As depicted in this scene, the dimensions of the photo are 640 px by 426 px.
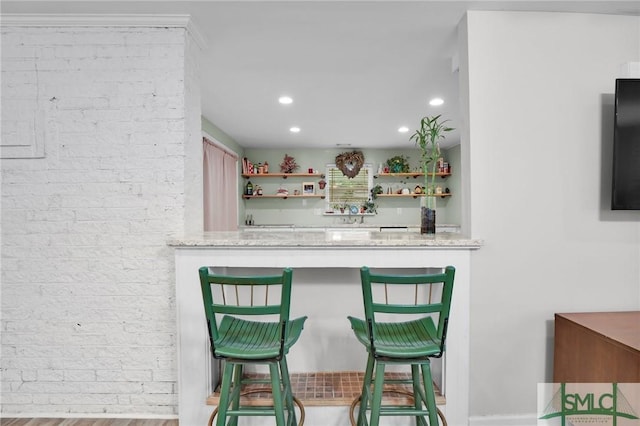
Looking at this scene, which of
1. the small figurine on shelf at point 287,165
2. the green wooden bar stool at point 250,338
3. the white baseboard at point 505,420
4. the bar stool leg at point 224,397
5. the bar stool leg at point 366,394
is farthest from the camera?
the small figurine on shelf at point 287,165

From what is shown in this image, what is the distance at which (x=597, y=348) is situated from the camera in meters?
1.71

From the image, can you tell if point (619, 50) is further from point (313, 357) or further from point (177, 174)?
point (177, 174)

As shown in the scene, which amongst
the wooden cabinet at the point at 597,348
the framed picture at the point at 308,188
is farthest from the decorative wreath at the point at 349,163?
the wooden cabinet at the point at 597,348

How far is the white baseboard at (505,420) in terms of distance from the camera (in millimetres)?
2020

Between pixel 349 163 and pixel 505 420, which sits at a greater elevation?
pixel 349 163

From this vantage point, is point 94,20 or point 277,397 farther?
point 94,20

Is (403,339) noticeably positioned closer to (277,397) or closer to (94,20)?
(277,397)

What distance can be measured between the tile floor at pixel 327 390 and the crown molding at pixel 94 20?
2.16m

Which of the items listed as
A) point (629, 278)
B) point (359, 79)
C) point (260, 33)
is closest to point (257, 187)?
point (359, 79)

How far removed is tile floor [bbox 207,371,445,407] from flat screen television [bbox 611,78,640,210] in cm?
150

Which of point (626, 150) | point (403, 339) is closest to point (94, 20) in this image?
point (403, 339)

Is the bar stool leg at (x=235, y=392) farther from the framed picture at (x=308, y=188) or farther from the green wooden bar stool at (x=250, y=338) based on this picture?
the framed picture at (x=308, y=188)

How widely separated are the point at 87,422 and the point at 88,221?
116 cm

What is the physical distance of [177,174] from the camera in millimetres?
2123
